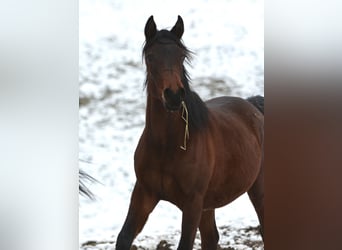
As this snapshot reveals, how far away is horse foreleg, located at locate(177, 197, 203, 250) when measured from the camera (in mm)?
2625

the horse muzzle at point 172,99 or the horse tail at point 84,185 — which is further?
the horse tail at point 84,185

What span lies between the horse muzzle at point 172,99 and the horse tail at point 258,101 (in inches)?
14.6

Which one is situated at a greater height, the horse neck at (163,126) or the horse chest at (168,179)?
the horse neck at (163,126)

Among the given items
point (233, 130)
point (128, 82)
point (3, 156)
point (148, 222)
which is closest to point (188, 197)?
point (148, 222)

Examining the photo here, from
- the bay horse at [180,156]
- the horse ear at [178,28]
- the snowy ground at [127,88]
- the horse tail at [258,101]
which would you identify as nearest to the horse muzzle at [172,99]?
the bay horse at [180,156]

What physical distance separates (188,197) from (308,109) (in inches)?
26.8

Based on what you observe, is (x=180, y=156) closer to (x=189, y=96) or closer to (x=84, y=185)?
(x=189, y=96)

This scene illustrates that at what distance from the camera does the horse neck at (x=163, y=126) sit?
8.63 feet

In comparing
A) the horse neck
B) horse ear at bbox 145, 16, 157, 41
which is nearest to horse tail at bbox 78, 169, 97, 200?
the horse neck

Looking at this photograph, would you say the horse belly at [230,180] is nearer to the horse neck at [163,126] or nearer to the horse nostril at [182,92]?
the horse neck at [163,126]

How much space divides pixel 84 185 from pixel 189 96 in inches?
23.4

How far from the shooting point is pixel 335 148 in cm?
273

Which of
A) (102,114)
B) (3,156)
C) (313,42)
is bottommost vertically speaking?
(3,156)

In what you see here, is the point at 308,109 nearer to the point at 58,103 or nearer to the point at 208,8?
the point at 208,8
